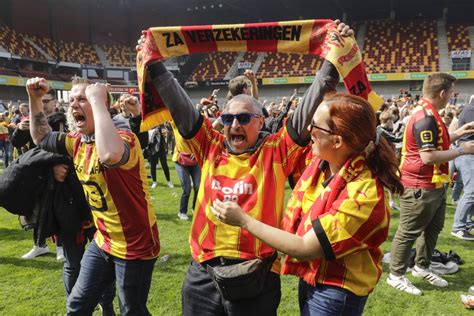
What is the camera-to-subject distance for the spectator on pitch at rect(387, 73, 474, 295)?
3523mm

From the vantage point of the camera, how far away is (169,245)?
5.34m

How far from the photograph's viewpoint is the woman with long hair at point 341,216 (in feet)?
5.12

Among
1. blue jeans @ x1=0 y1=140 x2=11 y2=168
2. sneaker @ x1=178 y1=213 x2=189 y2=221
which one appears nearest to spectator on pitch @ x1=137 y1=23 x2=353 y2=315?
sneaker @ x1=178 y1=213 x2=189 y2=221

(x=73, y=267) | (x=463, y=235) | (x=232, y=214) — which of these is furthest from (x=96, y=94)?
(x=463, y=235)

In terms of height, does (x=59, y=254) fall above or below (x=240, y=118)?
below

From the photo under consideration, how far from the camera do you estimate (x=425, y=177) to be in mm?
3771

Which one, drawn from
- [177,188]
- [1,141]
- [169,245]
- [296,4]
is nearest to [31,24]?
[296,4]

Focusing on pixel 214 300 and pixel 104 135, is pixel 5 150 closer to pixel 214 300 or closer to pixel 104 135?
pixel 104 135

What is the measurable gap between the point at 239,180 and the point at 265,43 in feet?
2.86

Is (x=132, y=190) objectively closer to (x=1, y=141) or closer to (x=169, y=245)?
(x=169, y=245)

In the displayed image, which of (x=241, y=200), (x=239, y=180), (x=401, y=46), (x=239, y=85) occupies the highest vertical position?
(x=401, y=46)

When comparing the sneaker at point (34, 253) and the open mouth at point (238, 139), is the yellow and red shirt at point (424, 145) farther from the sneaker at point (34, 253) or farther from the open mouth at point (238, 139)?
the sneaker at point (34, 253)

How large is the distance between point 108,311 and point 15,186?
1276mm

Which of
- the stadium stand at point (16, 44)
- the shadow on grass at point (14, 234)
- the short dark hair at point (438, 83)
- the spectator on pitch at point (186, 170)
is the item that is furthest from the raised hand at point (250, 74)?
the stadium stand at point (16, 44)
